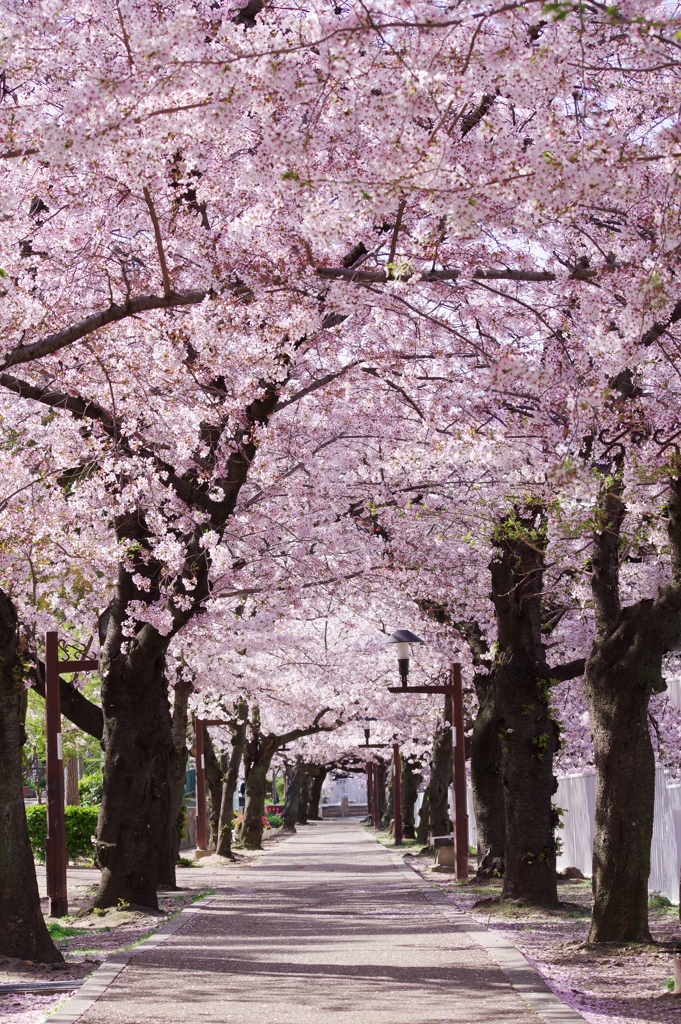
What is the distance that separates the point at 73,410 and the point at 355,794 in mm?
155217

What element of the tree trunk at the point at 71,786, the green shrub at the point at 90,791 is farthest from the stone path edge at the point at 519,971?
the green shrub at the point at 90,791

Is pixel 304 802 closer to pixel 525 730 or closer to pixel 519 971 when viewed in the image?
pixel 525 730

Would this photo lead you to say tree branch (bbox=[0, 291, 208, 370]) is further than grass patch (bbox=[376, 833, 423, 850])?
No

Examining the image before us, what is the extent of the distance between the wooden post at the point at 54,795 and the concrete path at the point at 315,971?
5.42ft

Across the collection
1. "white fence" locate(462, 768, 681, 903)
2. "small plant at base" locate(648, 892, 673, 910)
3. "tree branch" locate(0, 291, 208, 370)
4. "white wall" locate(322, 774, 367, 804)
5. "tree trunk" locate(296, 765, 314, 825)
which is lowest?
"white wall" locate(322, 774, 367, 804)

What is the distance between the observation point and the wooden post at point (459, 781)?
68.6ft

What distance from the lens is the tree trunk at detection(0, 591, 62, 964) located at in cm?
1058

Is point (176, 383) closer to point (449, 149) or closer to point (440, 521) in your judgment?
point (449, 149)

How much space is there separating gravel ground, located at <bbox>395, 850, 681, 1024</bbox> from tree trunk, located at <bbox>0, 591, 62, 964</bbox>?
4206 millimetres

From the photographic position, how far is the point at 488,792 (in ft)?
68.6

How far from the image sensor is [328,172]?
28.2 ft

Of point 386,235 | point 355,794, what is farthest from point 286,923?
point 355,794

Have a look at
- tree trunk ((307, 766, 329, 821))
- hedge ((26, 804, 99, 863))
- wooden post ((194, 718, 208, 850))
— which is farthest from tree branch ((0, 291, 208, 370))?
tree trunk ((307, 766, 329, 821))

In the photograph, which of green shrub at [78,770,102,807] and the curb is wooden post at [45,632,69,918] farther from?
green shrub at [78,770,102,807]
